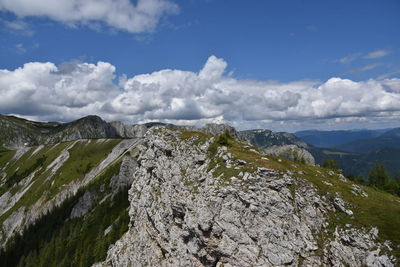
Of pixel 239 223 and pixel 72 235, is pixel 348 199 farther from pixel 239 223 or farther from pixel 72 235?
pixel 72 235

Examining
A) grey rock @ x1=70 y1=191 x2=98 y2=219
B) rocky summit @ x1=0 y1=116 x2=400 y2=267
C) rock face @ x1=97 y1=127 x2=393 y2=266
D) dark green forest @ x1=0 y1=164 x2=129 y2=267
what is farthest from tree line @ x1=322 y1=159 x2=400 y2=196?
grey rock @ x1=70 y1=191 x2=98 y2=219

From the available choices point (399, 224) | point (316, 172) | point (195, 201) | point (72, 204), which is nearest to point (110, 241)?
point (195, 201)

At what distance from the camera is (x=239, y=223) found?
52.5 metres

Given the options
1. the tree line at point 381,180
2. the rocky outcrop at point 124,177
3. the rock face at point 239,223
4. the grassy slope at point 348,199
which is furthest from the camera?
the rocky outcrop at point 124,177

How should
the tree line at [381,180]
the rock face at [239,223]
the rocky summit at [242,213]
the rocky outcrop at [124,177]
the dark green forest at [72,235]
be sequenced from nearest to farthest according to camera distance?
the rocky summit at [242,213]
the rock face at [239,223]
the tree line at [381,180]
the dark green forest at [72,235]
the rocky outcrop at [124,177]

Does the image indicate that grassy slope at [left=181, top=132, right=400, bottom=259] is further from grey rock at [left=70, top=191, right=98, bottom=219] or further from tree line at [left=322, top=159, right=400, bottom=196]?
grey rock at [left=70, top=191, right=98, bottom=219]

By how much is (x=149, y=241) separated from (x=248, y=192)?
42378mm

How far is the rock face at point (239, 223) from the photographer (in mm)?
44219

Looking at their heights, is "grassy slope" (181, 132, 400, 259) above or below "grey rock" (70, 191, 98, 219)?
above

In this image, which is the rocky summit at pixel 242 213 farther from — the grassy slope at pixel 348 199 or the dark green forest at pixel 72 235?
the dark green forest at pixel 72 235

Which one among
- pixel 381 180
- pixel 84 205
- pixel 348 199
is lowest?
pixel 84 205

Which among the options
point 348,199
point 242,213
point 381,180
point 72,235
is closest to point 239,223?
point 242,213

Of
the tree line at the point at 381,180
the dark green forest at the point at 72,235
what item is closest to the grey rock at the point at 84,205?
the dark green forest at the point at 72,235

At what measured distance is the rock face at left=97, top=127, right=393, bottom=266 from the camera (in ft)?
145
